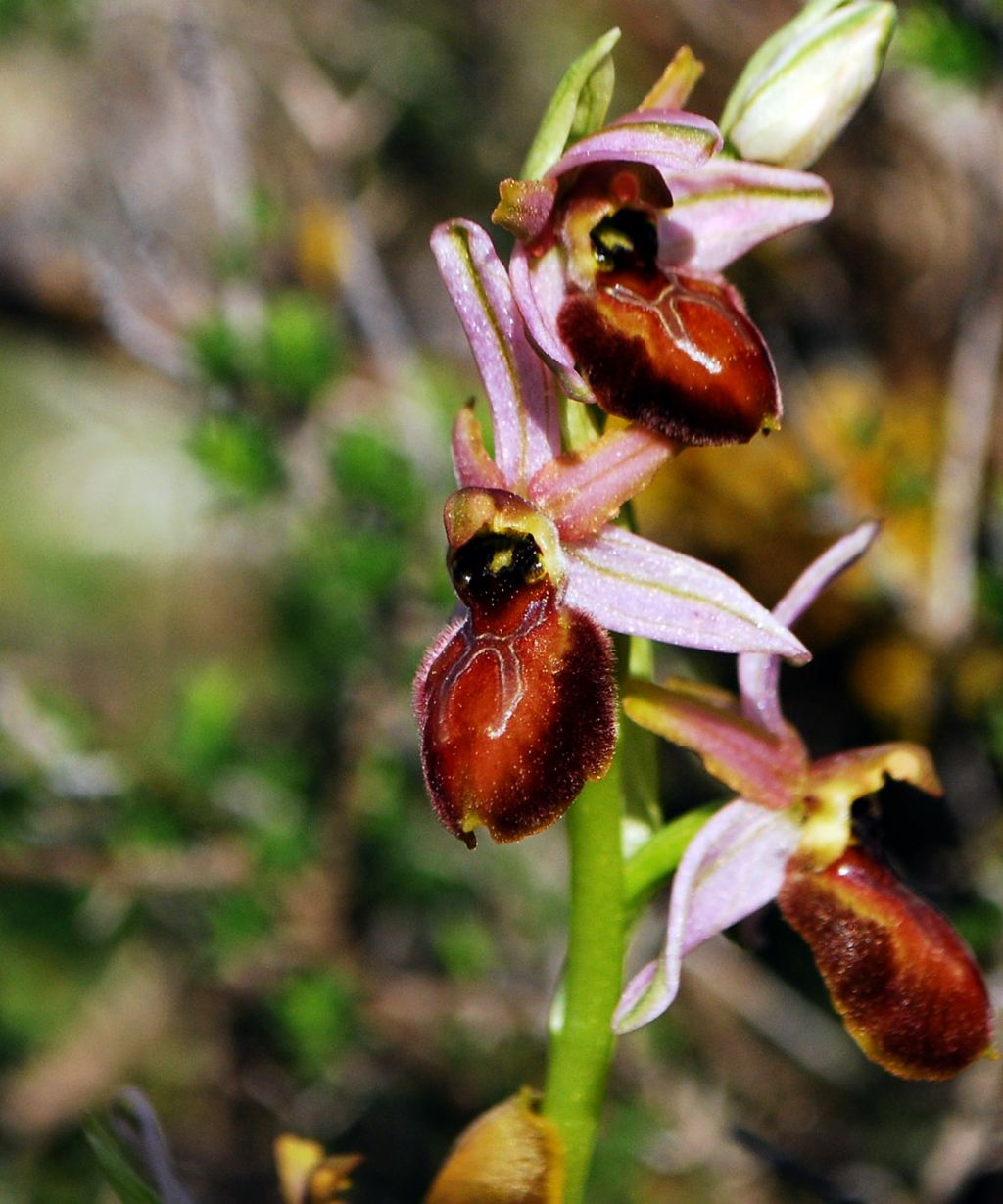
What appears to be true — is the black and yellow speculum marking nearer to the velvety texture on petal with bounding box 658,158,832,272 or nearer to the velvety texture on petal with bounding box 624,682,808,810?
the velvety texture on petal with bounding box 658,158,832,272

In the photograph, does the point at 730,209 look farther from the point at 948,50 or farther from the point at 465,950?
the point at 465,950

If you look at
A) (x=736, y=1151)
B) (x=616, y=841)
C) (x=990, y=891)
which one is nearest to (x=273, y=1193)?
(x=736, y=1151)

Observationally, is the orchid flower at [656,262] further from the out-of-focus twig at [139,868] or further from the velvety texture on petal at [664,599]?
the out-of-focus twig at [139,868]

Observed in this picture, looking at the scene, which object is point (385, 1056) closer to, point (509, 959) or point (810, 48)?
point (509, 959)

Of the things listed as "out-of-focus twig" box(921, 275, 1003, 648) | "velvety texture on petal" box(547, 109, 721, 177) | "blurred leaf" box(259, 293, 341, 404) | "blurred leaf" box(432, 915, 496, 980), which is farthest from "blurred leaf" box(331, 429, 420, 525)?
"velvety texture on petal" box(547, 109, 721, 177)

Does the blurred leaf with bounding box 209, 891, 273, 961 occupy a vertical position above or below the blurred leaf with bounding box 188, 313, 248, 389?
below

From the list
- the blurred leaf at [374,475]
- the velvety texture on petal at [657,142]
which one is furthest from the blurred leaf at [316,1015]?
the velvety texture on petal at [657,142]
